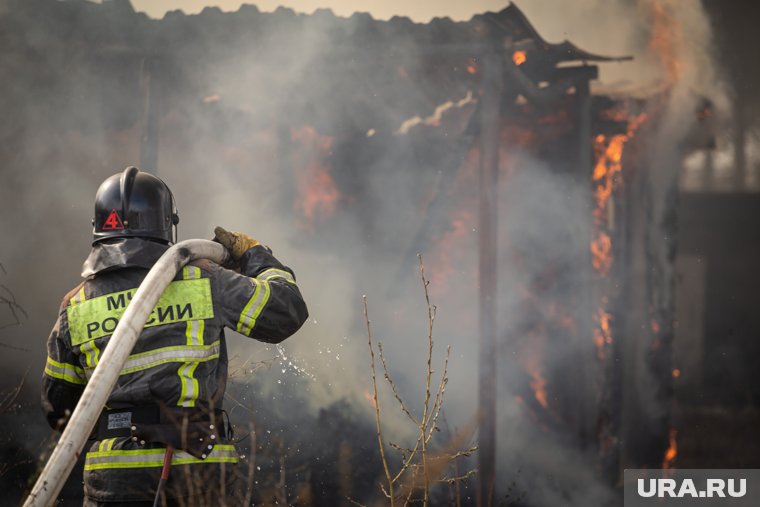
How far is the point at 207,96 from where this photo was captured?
7.09 metres

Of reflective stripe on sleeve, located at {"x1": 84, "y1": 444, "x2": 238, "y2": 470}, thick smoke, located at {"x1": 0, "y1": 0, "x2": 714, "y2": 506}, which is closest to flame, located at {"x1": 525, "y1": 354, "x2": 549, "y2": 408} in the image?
thick smoke, located at {"x1": 0, "y1": 0, "x2": 714, "y2": 506}

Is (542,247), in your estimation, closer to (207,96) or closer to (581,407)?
(581,407)

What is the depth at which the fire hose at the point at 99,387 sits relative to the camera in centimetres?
287

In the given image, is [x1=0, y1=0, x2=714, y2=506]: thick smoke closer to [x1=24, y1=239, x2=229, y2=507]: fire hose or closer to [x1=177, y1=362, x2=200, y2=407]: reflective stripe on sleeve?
[x1=177, y1=362, x2=200, y2=407]: reflective stripe on sleeve

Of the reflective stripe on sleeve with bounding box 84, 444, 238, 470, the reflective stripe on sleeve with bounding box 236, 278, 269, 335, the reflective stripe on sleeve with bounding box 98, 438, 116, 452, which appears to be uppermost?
the reflective stripe on sleeve with bounding box 236, 278, 269, 335

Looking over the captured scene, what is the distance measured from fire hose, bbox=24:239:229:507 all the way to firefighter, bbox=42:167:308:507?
124 millimetres

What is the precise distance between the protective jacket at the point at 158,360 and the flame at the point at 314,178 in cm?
383

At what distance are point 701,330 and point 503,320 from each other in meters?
5.87

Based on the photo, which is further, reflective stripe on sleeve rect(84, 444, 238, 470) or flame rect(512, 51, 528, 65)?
flame rect(512, 51, 528, 65)

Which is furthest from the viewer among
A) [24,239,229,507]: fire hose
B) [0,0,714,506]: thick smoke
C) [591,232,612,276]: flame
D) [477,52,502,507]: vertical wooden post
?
[591,232,612,276]: flame

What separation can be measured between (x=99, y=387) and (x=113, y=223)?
2.47 ft

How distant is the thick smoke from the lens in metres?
6.98

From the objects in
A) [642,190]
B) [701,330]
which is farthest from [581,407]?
[701,330]

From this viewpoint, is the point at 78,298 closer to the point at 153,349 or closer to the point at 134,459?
the point at 153,349
